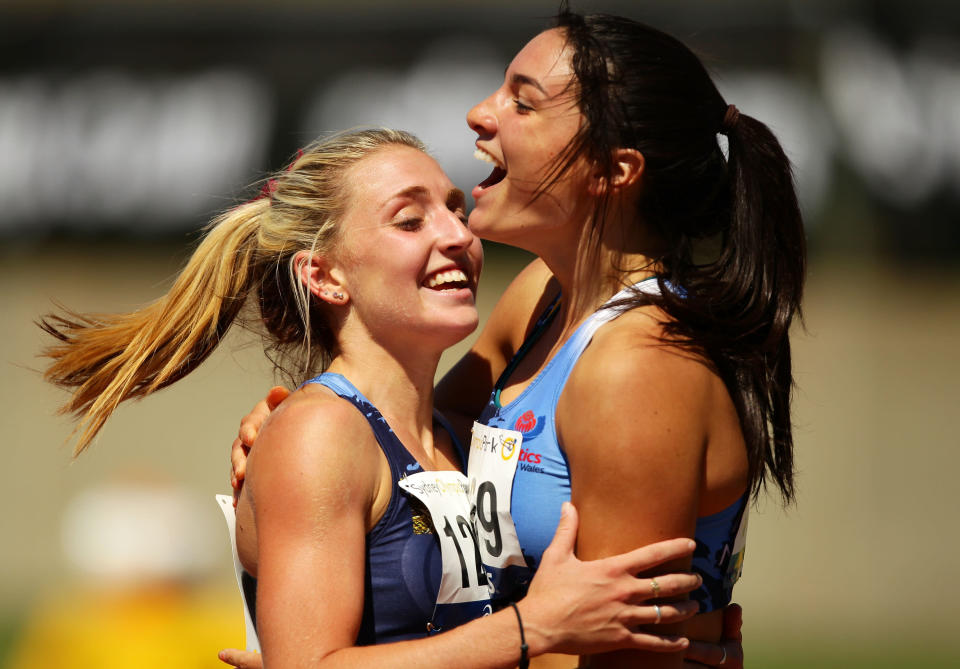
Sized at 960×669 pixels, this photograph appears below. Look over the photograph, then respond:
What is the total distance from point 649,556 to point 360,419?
2.53 ft

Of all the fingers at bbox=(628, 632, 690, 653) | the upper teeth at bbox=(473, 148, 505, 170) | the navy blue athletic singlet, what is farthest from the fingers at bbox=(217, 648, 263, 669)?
the upper teeth at bbox=(473, 148, 505, 170)

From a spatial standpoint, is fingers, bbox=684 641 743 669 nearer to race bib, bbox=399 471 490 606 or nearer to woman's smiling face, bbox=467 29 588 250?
race bib, bbox=399 471 490 606

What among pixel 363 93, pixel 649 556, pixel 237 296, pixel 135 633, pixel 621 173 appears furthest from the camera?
pixel 363 93

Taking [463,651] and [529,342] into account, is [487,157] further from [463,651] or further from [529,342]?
[463,651]

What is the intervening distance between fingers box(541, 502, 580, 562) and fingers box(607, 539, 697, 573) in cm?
10

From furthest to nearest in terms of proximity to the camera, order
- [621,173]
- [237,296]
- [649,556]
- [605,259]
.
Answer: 1. [237,296]
2. [605,259]
3. [621,173]
4. [649,556]

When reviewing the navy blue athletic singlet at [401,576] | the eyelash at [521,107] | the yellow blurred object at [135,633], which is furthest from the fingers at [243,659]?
the yellow blurred object at [135,633]

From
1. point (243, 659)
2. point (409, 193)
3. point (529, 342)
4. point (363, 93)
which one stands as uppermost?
point (363, 93)

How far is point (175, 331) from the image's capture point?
3.21m

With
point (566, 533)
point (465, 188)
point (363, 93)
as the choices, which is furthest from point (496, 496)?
point (363, 93)

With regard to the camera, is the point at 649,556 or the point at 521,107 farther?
the point at 521,107

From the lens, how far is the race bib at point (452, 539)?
2.77 meters

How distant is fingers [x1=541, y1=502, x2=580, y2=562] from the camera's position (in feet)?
8.22

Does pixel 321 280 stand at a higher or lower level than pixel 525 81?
lower
